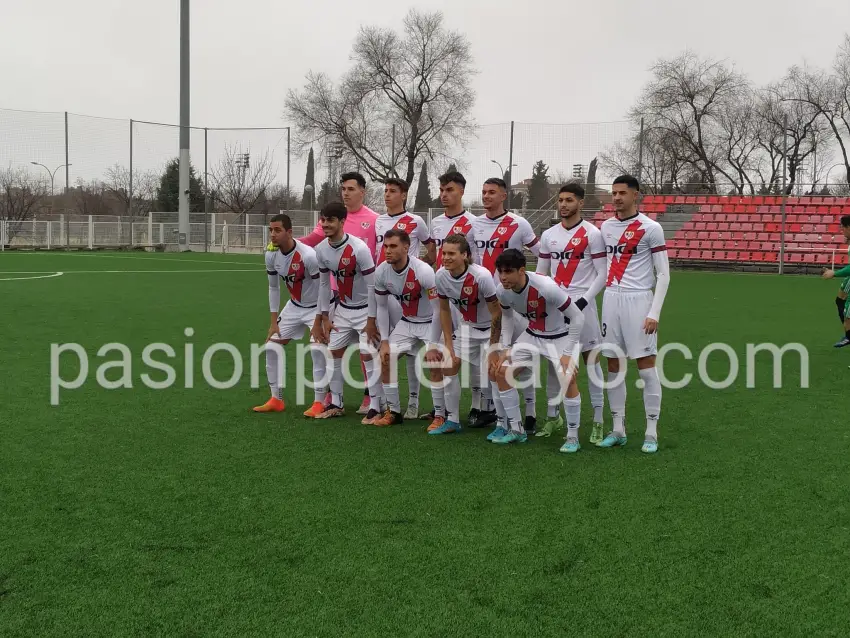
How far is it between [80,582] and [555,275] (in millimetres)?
4093

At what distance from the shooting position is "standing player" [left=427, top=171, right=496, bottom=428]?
266 inches

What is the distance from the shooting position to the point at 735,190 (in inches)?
1336

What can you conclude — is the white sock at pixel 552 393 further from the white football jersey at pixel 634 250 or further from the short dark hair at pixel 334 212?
the short dark hair at pixel 334 212

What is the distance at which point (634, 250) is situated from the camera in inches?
235

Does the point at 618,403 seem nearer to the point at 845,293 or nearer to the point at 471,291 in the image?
the point at 471,291

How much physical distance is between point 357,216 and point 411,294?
121cm

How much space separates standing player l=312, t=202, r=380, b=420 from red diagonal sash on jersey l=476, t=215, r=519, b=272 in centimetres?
97

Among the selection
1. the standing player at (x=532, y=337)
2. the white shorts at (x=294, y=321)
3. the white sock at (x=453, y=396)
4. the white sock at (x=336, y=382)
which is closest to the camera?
the standing player at (x=532, y=337)

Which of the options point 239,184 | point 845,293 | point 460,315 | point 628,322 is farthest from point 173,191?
point 628,322

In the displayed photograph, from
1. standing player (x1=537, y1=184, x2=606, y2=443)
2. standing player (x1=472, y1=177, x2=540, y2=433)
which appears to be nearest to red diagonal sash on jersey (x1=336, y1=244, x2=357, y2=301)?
standing player (x1=472, y1=177, x2=540, y2=433)

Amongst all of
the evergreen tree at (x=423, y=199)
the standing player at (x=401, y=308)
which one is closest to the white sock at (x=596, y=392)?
the standing player at (x=401, y=308)

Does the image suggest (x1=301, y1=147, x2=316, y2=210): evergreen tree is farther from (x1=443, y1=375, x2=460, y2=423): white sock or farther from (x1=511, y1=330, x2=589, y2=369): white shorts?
(x1=511, y1=330, x2=589, y2=369): white shorts

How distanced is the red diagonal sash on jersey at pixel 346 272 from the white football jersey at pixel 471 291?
0.91 meters

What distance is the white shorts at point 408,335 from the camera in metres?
6.71
